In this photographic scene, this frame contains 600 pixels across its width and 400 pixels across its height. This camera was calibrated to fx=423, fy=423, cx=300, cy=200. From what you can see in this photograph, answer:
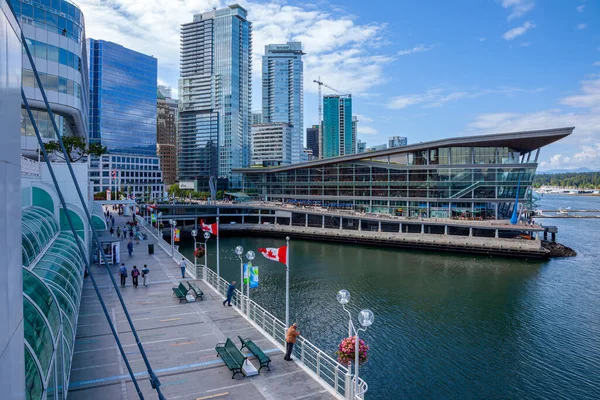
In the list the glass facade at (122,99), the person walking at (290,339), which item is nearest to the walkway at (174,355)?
the person walking at (290,339)

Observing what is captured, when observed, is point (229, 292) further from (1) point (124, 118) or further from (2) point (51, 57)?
(1) point (124, 118)

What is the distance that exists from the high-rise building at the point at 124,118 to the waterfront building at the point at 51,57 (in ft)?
319

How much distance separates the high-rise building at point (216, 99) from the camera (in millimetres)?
178500

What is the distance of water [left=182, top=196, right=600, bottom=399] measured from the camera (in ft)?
73.6

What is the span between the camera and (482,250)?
6259 cm

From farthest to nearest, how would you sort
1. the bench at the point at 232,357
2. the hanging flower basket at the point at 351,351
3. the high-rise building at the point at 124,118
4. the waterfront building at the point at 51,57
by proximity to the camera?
the high-rise building at the point at 124,118
the waterfront building at the point at 51,57
the bench at the point at 232,357
the hanging flower basket at the point at 351,351

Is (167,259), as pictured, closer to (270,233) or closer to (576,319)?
(576,319)

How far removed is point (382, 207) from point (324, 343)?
62.4 m

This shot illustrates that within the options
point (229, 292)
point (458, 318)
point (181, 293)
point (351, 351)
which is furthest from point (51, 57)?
point (458, 318)

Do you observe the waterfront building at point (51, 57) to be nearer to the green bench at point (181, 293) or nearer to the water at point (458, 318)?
the green bench at point (181, 293)

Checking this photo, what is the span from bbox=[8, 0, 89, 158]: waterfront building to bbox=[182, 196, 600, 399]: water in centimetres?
2232

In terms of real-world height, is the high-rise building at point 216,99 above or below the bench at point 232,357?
above

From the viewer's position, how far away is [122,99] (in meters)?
139

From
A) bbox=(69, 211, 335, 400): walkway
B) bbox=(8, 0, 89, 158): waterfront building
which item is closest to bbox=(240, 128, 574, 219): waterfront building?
bbox=(8, 0, 89, 158): waterfront building
